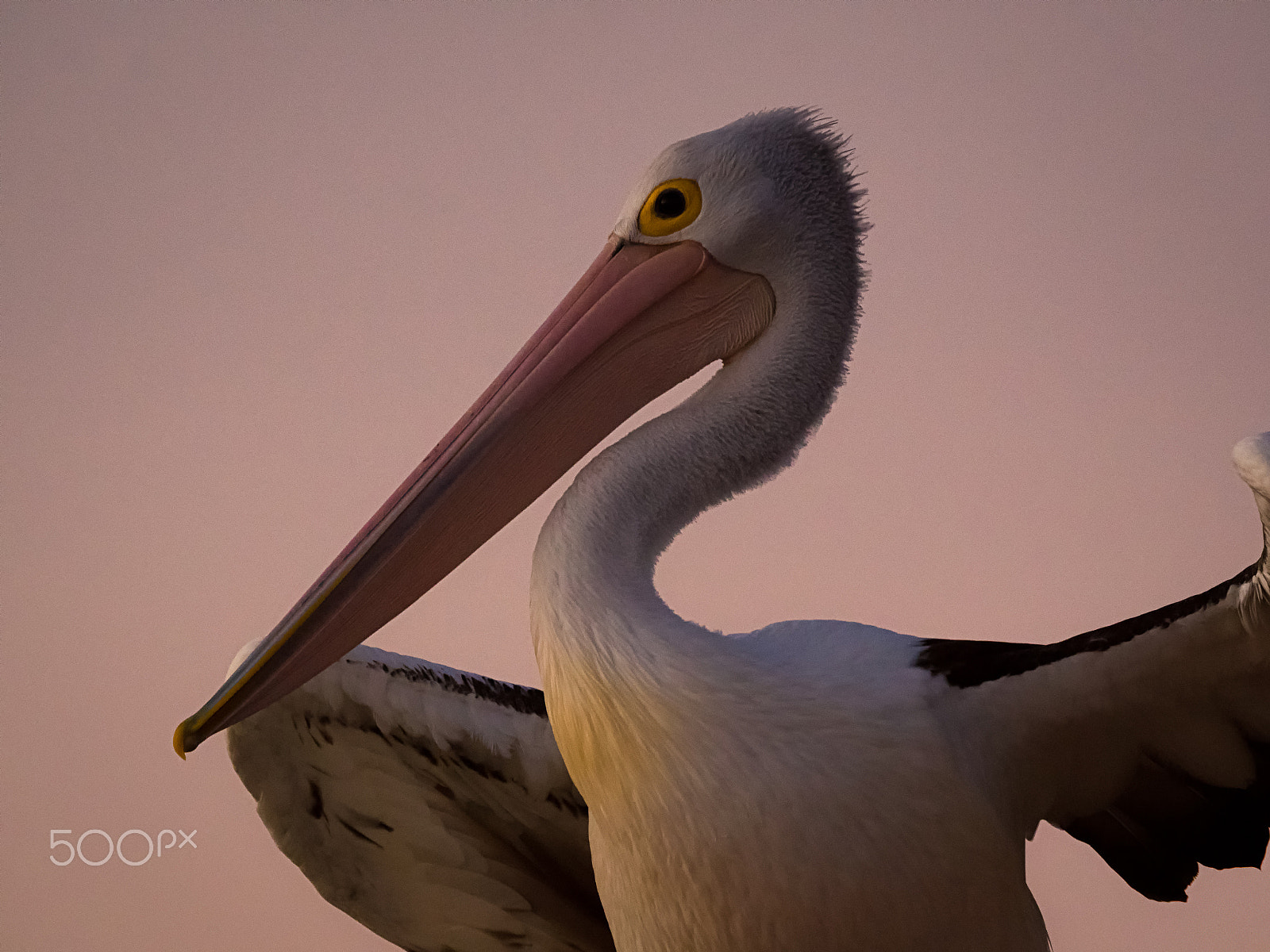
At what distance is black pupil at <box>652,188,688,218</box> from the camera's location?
204cm

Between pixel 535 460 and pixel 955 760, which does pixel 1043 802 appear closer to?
pixel 955 760

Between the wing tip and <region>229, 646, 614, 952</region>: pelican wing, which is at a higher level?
<region>229, 646, 614, 952</region>: pelican wing

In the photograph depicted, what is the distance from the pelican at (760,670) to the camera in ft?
5.49

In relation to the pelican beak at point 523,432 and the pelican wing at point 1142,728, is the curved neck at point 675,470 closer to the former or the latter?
the pelican beak at point 523,432

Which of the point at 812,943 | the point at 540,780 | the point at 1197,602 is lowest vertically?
the point at 812,943

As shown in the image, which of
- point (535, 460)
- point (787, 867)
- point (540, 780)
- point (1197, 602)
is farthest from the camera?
point (540, 780)

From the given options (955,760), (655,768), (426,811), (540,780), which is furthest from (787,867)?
(426,811)

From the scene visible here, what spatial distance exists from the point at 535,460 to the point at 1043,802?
3.67 feet

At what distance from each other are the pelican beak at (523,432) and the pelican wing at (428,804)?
770 mm

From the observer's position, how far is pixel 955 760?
6.00ft

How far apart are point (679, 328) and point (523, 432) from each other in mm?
357

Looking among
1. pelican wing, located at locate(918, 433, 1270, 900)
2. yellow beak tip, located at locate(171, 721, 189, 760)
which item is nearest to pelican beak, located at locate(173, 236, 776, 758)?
yellow beak tip, located at locate(171, 721, 189, 760)

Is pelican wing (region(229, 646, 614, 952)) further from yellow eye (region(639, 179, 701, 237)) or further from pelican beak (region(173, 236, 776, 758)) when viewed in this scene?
yellow eye (region(639, 179, 701, 237))

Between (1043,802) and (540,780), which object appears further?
(540,780)
